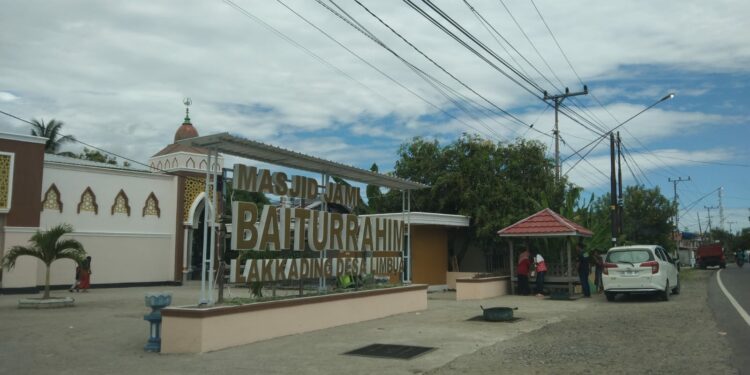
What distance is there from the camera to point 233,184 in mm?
10883

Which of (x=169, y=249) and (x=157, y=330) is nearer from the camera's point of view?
(x=157, y=330)

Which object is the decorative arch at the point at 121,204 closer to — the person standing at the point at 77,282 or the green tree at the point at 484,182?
the person standing at the point at 77,282

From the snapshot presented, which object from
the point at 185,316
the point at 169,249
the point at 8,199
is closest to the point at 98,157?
the point at 169,249

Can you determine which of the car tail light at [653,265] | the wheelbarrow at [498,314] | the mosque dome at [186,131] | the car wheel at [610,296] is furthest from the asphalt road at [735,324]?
the mosque dome at [186,131]

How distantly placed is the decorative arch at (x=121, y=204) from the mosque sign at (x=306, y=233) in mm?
15829

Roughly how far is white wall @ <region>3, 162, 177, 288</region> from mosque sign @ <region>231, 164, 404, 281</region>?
1511cm

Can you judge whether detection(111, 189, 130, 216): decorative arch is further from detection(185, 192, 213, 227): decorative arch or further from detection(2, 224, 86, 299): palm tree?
detection(2, 224, 86, 299): palm tree

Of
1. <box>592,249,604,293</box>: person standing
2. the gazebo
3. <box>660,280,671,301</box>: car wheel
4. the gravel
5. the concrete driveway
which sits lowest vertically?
the concrete driveway

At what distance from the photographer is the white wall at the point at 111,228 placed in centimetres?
2503

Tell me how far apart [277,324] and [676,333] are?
7070mm

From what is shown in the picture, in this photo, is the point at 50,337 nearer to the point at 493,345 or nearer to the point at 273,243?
the point at 273,243

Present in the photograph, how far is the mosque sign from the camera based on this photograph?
11107 millimetres

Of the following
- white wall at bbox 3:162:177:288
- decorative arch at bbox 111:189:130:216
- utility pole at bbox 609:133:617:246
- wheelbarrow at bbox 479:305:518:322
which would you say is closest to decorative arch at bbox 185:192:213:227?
white wall at bbox 3:162:177:288

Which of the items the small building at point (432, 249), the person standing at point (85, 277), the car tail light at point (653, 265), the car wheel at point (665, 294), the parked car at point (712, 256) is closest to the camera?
the car tail light at point (653, 265)
